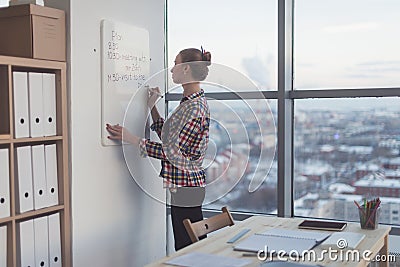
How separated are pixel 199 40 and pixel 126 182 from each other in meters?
1.28

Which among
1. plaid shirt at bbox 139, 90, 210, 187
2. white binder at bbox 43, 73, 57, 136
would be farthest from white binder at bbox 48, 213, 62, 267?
plaid shirt at bbox 139, 90, 210, 187

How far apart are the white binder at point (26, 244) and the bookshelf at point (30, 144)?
0.02 metres

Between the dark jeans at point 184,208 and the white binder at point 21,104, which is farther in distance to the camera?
the dark jeans at point 184,208

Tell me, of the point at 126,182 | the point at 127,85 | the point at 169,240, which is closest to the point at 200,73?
the point at 127,85

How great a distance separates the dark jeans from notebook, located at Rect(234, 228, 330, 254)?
31.0 inches

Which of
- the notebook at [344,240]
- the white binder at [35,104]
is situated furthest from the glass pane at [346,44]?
the white binder at [35,104]

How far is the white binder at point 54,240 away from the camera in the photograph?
2.71m

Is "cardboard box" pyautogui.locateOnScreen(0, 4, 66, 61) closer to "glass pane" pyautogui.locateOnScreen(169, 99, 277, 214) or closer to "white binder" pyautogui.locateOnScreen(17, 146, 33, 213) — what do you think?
"white binder" pyautogui.locateOnScreen(17, 146, 33, 213)

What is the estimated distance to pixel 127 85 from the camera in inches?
127

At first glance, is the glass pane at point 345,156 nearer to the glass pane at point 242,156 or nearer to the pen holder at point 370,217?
the glass pane at point 242,156

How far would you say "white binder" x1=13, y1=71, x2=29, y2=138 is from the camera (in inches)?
98.2

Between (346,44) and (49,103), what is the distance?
1.91 m

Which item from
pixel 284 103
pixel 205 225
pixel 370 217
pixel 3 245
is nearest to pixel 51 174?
pixel 3 245

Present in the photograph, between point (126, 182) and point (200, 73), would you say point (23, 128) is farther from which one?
point (200, 73)
